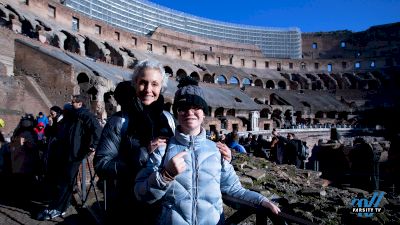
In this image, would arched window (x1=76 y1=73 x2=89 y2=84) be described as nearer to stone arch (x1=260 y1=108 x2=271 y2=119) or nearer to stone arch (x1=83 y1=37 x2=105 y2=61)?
stone arch (x1=83 y1=37 x2=105 y2=61)

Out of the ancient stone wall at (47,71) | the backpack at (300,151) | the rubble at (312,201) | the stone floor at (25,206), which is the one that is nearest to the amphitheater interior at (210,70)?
the ancient stone wall at (47,71)

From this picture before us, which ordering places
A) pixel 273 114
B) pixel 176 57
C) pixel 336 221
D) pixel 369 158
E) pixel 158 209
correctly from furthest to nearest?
pixel 176 57 → pixel 273 114 → pixel 369 158 → pixel 336 221 → pixel 158 209

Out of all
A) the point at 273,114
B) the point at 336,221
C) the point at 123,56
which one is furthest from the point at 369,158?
the point at 123,56

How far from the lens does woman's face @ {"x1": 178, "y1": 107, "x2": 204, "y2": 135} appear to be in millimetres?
2006

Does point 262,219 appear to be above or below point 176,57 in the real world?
below

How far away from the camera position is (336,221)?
4191 millimetres

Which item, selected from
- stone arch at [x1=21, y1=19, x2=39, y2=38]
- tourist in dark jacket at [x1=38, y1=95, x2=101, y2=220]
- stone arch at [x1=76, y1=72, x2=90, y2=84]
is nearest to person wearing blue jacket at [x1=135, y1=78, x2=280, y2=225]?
tourist in dark jacket at [x1=38, y1=95, x2=101, y2=220]

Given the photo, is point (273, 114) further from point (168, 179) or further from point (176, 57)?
point (168, 179)

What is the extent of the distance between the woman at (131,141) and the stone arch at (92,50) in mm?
30728

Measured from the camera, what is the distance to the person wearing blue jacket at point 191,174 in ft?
6.21

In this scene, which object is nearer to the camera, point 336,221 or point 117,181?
point 117,181

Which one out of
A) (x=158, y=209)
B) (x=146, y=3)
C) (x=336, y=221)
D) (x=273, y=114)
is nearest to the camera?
(x=158, y=209)

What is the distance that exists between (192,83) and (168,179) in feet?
2.78

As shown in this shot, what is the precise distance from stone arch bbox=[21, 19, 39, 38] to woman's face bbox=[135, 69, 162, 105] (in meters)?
26.6
